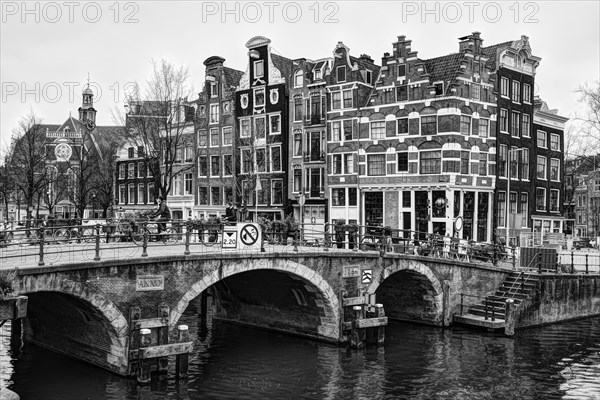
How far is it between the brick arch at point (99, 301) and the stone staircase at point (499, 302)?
15.9 meters

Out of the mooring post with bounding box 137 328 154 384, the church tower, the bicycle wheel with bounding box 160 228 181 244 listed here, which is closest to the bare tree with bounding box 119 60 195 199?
the bicycle wheel with bounding box 160 228 181 244

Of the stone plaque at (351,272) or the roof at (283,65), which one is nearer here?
the stone plaque at (351,272)

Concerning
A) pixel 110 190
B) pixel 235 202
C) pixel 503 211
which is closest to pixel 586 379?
pixel 503 211

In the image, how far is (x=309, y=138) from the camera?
45.9 m

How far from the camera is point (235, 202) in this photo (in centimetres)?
4953

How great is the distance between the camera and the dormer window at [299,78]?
46275 mm

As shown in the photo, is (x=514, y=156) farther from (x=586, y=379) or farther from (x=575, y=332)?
(x=586, y=379)

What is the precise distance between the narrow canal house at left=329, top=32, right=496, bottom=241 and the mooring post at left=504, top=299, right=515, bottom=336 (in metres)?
11.4

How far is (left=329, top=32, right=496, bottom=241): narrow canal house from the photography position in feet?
129

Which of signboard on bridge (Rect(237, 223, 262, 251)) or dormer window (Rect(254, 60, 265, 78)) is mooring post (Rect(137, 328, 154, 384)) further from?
dormer window (Rect(254, 60, 265, 78))

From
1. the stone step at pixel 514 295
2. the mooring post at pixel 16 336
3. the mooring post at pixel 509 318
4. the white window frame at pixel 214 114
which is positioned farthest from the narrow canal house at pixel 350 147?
the mooring post at pixel 16 336

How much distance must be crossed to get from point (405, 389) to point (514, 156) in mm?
28279

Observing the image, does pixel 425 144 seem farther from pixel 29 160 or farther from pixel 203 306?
pixel 29 160

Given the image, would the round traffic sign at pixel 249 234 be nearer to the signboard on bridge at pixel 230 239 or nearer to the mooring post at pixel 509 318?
the signboard on bridge at pixel 230 239
